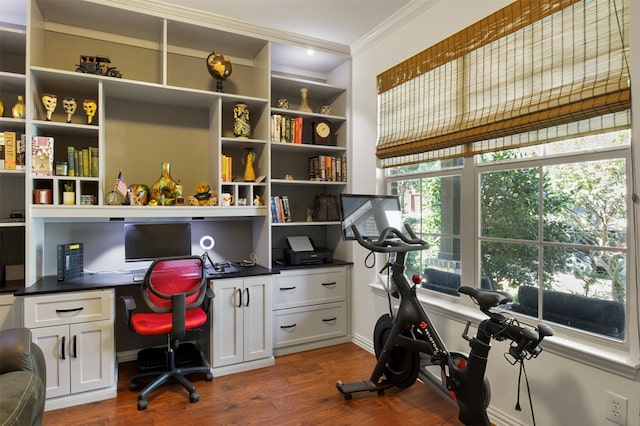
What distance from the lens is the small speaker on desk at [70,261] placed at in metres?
2.64

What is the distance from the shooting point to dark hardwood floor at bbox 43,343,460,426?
2279mm

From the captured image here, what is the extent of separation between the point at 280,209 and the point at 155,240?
1104 millimetres

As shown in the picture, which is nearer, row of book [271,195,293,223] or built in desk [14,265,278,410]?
built in desk [14,265,278,410]

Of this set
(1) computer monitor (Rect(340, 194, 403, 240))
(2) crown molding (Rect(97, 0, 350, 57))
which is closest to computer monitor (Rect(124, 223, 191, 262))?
(1) computer monitor (Rect(340, 194, 403, 240))

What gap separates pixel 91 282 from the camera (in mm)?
2619

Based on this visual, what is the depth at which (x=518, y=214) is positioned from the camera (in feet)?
7.24

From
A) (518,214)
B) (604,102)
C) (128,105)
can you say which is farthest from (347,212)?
(128,105)

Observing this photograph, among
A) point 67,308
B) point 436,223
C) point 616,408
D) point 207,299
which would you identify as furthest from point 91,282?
point 616,408

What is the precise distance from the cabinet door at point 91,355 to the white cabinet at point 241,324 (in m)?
0.71

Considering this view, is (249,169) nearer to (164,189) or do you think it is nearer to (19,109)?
(164,189)

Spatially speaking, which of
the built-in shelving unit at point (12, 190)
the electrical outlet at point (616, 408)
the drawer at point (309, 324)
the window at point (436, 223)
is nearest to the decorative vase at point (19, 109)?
the built-in shelving unit at point (12, 190)

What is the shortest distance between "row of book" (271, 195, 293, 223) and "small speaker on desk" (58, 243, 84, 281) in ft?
5.04

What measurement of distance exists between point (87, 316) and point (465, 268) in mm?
2583

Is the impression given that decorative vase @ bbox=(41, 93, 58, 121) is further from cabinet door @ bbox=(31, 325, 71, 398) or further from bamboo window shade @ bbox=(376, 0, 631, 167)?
Answer: bamboo window shade @ bbox=(376, 0, 631, 167)
